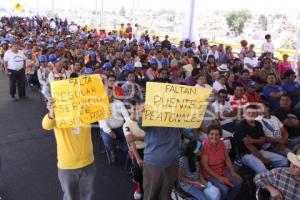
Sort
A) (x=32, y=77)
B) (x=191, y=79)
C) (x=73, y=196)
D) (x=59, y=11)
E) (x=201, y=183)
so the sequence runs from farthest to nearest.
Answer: (x=59, y=11), (x=32, y=77), (x=191, y=79), (x=201, y=183), (x=73, y=196)

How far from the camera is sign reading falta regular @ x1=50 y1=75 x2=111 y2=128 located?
3018mm

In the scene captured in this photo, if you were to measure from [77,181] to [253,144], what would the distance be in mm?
2391

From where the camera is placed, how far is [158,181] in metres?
3.26

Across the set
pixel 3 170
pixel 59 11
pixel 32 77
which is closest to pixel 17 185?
pixel 3 170

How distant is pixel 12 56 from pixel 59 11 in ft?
87.4

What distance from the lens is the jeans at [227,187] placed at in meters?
3.74

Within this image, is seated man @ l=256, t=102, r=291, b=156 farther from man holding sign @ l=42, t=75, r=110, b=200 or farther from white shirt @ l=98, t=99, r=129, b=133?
man holding sign @ l=42, t=75, r=110, b=200

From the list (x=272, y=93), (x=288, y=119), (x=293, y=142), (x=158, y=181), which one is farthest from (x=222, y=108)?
(x=158, y=181)

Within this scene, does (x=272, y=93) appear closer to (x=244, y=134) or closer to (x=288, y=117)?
(x=288, y=117)

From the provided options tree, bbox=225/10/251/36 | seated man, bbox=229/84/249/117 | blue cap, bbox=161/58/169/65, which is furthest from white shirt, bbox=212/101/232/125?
tree, bbox=225/10/251/36

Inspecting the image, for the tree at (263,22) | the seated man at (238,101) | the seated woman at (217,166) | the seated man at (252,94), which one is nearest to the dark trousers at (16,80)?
the seated man at (238,101)

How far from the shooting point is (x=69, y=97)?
307 cm

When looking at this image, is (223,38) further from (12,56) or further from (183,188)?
(183,188)

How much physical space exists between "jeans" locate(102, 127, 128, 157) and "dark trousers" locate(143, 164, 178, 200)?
1843 millimetres
